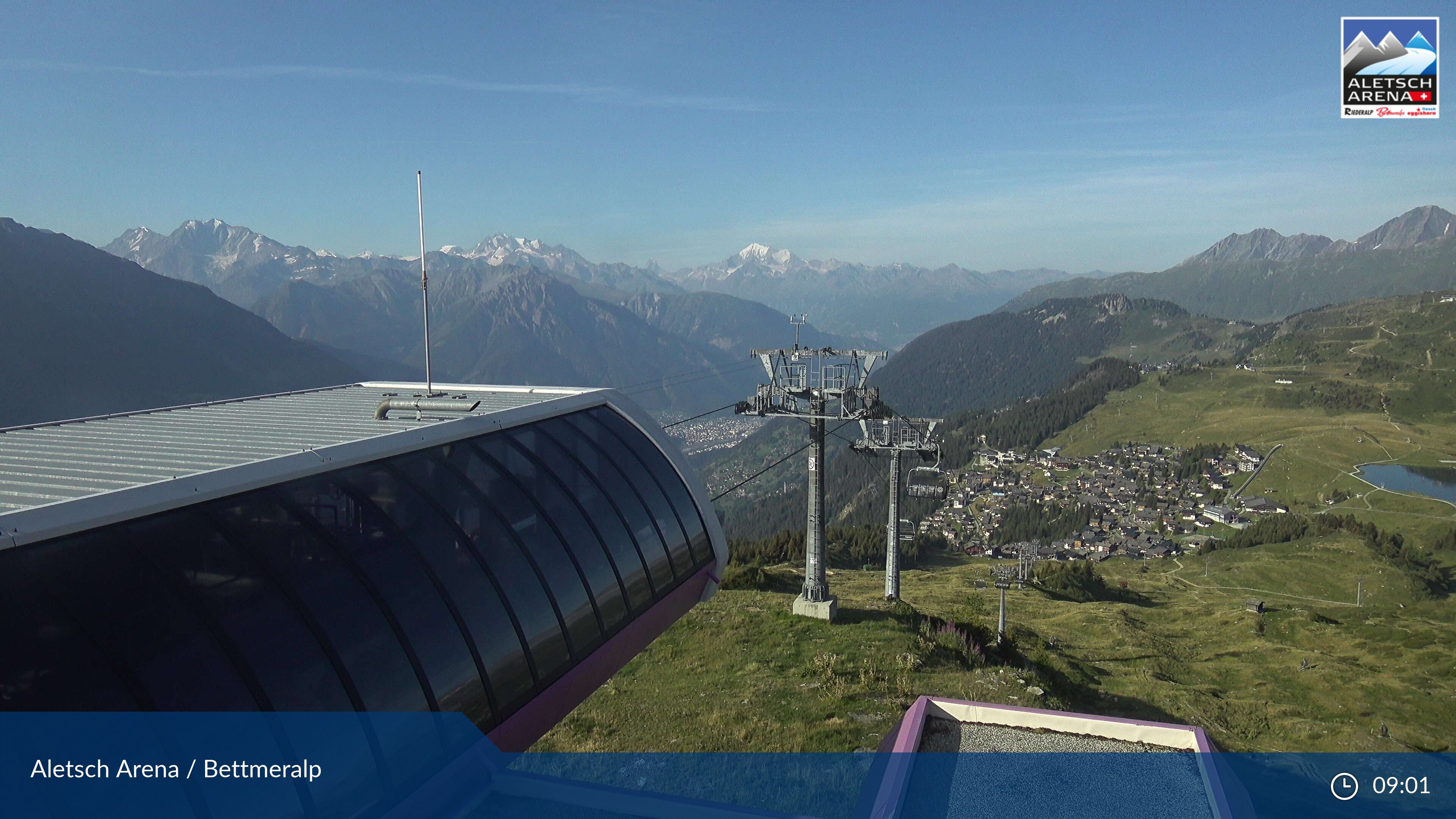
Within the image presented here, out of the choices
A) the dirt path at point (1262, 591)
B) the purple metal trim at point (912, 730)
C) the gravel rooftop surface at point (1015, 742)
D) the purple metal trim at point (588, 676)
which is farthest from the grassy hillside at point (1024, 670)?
the dirt path at point (1262, 591)

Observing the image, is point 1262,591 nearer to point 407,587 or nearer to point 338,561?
point 407,587

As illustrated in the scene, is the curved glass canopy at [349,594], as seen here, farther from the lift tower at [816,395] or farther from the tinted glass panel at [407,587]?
the lift tower at [816,395]

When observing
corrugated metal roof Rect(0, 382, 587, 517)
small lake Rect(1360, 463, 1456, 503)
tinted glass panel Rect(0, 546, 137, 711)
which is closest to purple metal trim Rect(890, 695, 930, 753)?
corrugated metal roof Rect(0, 382, 587, 517)

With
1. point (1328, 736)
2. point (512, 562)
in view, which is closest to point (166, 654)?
point (512, 562)

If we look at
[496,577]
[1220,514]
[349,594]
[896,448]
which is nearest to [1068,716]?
[496,577]

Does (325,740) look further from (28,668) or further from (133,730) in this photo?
(28,668)

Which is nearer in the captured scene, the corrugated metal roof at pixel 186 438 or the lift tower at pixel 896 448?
the corrugated metal roof at pixel 186 438
